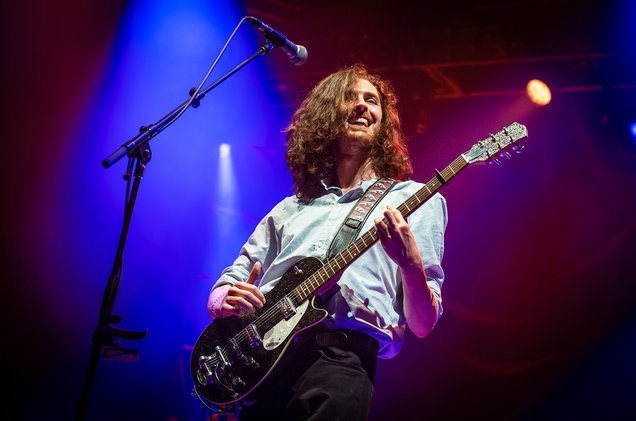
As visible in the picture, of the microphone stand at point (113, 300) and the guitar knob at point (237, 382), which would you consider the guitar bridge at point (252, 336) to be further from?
the microphone stand at point (113, 300)

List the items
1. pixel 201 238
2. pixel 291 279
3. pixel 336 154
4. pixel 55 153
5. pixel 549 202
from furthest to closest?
pixel 201 238, pixel 55 153, pixel 549 202, pixel 336 154, pixel 291 279

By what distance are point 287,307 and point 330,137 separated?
152cm

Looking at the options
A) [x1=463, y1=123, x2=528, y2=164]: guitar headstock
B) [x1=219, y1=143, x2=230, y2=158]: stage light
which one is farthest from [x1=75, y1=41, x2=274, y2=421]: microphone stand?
[x1=219, y1=143, x2=230, y2=158]: stage light

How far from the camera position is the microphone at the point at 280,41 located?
2859mm

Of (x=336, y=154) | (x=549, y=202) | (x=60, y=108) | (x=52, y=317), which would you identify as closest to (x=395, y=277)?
(x=336, y=154)

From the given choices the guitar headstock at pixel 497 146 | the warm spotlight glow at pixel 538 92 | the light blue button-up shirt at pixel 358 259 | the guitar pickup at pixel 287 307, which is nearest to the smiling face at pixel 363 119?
the light blue button-up shirt at pixel 358 259

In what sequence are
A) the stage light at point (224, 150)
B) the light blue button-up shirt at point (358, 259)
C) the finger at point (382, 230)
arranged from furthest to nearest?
the stage light at point (224, 150) → the light blue button-up shirt at point (358, 259) → the finger at point (382, 230)

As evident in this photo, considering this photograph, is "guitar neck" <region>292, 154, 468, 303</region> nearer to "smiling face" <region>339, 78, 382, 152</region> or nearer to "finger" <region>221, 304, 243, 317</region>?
"finger" <region>221, 304, 243, 317</region>

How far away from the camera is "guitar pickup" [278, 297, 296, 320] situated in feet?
6.73

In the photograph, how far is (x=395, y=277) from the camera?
2.22 meters

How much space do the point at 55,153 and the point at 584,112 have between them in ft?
16.8

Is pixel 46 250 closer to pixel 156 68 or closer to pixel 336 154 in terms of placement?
pixel 156 68

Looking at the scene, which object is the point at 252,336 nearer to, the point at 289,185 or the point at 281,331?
the point at 281,331

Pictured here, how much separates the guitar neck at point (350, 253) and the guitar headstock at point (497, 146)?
129mm
